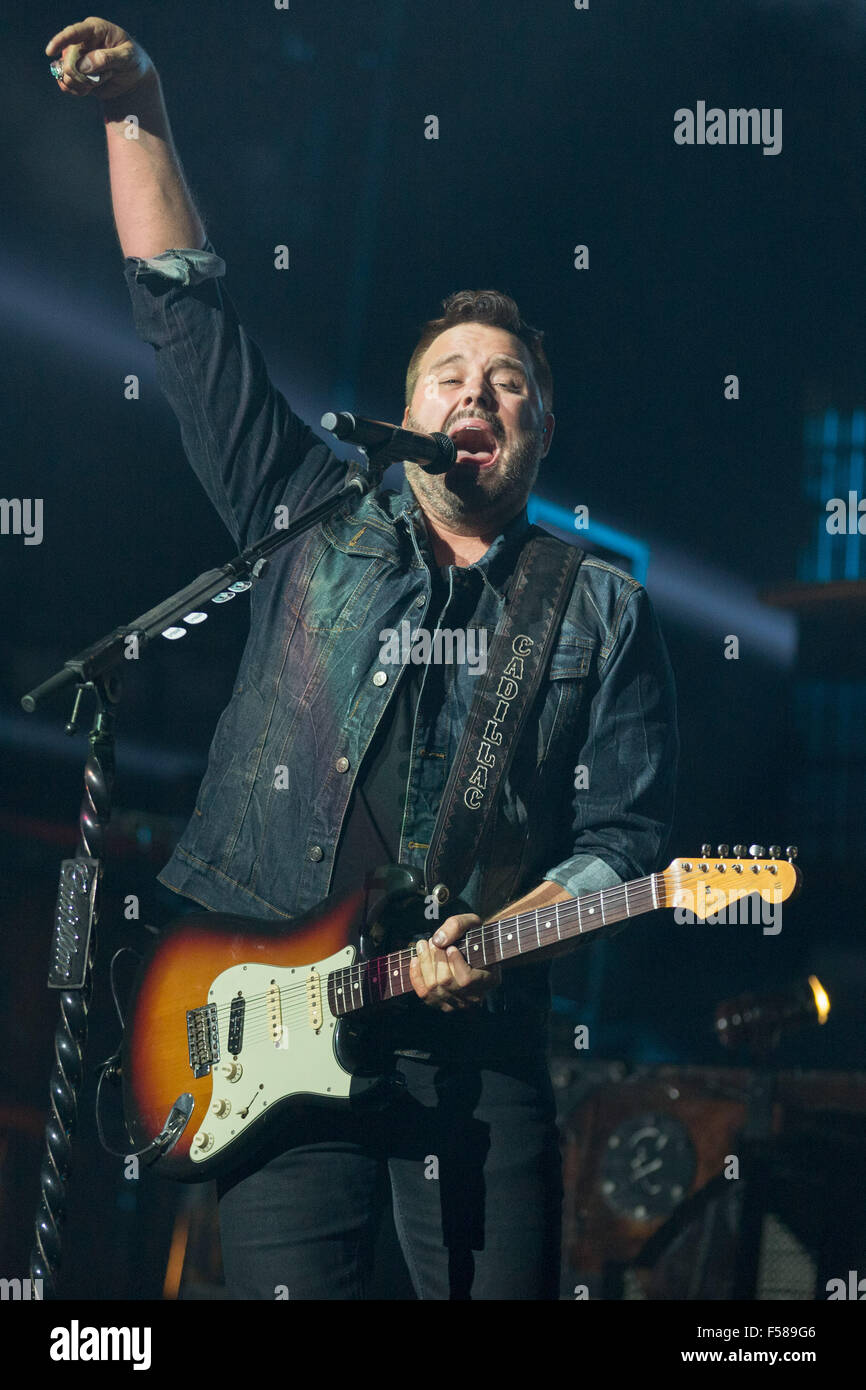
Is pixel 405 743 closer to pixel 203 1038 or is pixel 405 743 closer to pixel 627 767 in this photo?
pixel 627 767

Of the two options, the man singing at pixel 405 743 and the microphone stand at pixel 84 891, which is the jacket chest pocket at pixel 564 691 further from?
the microphone stand at pixel 84 891

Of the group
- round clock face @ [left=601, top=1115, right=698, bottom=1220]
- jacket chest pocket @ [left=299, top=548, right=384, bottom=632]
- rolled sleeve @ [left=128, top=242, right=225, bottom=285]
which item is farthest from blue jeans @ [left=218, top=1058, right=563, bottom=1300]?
rolled sleeve @ [left=128, top=242, right=225, bottom=285]

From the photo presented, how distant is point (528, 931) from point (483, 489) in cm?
97

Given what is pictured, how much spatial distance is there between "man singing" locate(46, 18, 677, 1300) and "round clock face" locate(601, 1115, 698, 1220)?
3.57ft

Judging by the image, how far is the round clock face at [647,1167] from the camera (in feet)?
11.2

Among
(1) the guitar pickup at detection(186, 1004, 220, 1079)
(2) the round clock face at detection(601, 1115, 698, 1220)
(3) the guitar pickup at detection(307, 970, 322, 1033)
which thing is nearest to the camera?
(3) the guitar pickup at detection(307, 970, 322, 1033)

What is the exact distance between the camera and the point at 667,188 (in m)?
3.22

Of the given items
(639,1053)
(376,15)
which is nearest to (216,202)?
(376,15)

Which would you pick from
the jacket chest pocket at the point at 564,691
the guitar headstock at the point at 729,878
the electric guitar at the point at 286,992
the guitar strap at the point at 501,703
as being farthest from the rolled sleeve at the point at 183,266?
the guitar headstock at the point at 729,878

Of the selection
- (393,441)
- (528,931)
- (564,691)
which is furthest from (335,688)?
(528,931)

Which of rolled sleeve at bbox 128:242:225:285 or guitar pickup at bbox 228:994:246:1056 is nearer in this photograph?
guitar pickup at bbox 228:994:246:1056

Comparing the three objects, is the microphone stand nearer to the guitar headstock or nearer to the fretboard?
the fretboard

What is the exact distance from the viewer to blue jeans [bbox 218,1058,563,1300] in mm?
2367

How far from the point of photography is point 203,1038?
2617 mm
